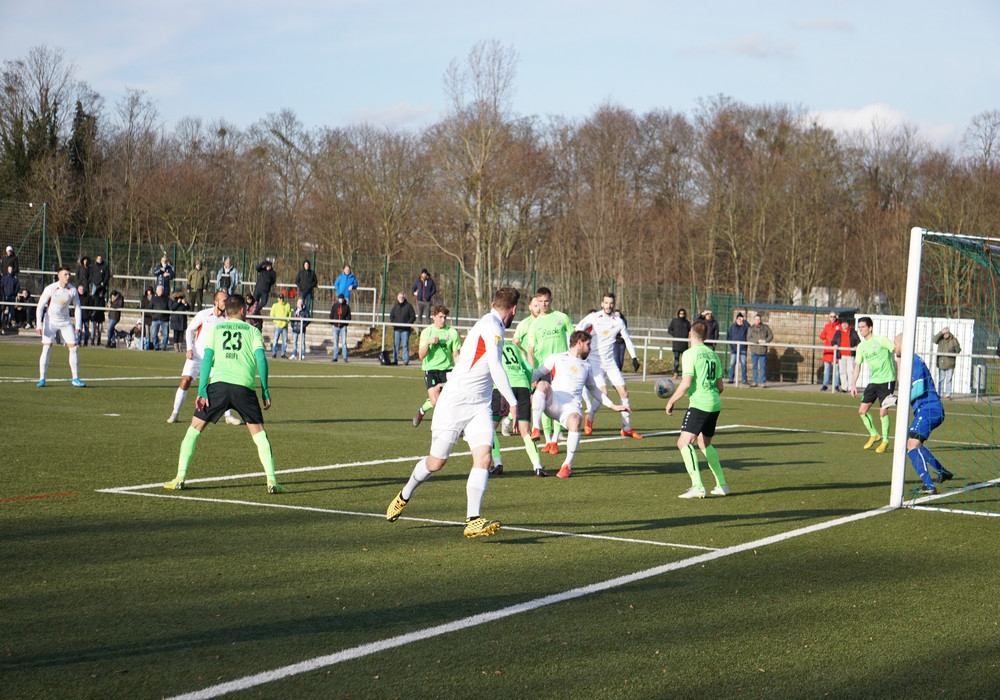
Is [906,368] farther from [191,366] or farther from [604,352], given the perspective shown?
[191,366]

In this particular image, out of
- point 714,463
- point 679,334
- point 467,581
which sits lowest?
point 467,581

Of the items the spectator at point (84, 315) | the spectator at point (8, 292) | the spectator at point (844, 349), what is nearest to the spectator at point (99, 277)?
the spectator at point (84, 315)

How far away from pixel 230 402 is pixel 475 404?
2.73 m

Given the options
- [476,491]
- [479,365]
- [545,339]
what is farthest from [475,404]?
[545,339]

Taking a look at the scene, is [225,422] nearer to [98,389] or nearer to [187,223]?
[98,389]

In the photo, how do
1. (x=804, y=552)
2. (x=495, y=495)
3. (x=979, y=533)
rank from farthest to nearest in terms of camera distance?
1. (x=495, y=495)
2. (x=979, y=533)
3. (x=804, y=552)

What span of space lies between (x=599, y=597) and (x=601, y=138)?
53.6 m

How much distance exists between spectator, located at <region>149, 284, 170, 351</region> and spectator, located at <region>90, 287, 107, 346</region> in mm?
2074

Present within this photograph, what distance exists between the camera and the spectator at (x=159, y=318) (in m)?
32.5

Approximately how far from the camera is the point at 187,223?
5081 centimetres

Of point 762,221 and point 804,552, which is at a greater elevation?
point 762,221

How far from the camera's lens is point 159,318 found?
109 feet

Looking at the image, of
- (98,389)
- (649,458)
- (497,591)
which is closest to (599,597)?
(497,591)

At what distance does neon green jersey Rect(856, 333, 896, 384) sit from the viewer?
15711mm
